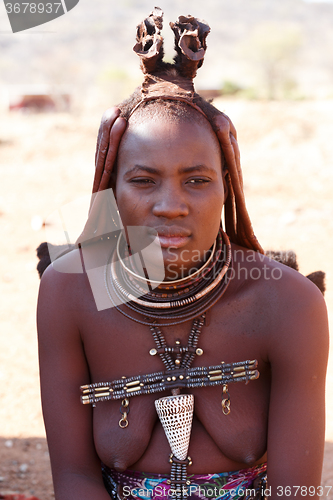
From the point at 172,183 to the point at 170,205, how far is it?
9 cm

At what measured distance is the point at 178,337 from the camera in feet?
6.73

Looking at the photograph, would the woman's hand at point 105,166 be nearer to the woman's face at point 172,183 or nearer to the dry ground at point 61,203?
the woman's face at point 172,183

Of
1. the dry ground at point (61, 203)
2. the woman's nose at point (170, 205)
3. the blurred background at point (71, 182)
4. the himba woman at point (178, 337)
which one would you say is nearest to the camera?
the woman's nose at point (170, 205)

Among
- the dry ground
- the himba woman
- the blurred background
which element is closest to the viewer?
the himba woman

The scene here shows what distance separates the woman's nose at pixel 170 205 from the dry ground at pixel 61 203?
176cm

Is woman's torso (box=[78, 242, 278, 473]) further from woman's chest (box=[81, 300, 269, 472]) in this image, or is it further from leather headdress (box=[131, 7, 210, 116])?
leather headdress (box=[131, 7, 210, 116])

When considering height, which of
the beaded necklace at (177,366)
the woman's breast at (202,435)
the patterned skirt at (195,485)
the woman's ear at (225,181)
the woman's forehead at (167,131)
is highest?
the woman's forehead at (167,131)

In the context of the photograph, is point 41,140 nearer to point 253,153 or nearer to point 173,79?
point 253,153

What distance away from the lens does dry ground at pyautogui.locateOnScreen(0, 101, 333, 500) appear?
414cm

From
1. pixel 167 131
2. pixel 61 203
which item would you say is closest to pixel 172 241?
pixel 167 131

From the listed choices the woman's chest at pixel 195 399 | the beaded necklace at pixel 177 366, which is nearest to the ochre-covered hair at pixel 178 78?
the beaded necklace at pixel 177 366

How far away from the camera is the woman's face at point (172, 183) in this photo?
5.84ft

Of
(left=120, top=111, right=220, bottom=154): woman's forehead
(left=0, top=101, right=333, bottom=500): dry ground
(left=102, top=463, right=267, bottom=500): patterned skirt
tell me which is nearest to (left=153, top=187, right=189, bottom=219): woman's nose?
(left=120, top=111, right=220, bottom=154): woman's forehead

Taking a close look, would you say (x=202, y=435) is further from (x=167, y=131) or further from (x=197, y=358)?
(x=167, y=131)
